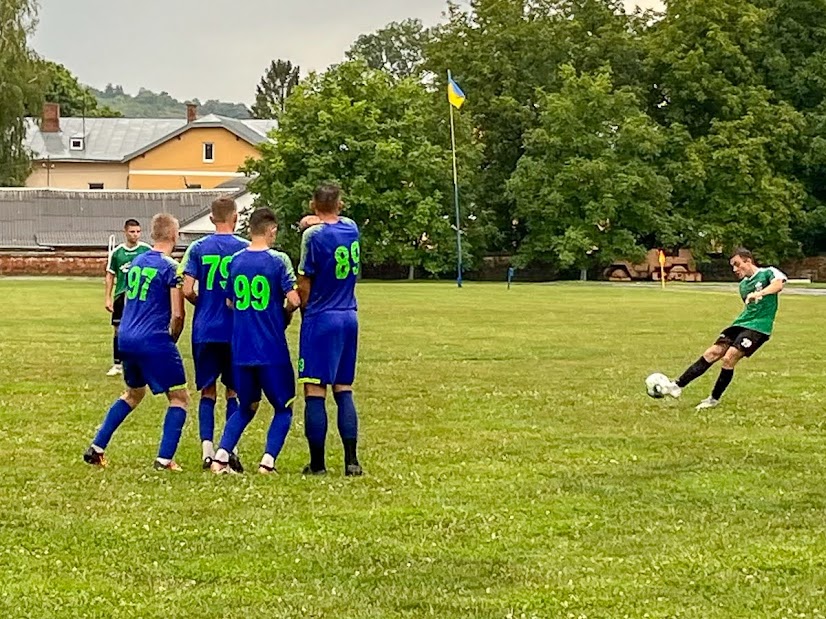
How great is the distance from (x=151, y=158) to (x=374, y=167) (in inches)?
1437

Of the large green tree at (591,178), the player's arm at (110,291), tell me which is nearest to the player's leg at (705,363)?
the player's arm at (110,291)

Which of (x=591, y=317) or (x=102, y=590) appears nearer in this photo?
(x=102, y=590)

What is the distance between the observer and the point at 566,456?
1098cm

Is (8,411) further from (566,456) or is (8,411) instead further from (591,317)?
(591,317)

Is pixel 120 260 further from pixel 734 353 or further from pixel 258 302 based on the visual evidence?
pixel 734 353

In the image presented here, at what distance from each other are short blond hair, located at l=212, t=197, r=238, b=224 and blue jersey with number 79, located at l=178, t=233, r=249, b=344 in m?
0.13

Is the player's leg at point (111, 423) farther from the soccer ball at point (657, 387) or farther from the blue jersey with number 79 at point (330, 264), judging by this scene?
the soccer ball at point (657, 387)

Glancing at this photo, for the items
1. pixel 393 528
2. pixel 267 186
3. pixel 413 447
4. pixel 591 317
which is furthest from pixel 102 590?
pixel 267 186

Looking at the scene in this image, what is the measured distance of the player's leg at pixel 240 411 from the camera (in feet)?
32.1

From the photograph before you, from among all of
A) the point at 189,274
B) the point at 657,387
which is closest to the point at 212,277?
the point at 189,274

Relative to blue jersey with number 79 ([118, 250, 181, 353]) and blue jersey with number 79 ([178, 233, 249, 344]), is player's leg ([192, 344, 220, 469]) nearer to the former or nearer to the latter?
blue jersey with number 79 ([178, 233, 249, 344])

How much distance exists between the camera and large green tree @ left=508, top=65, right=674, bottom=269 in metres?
70.2

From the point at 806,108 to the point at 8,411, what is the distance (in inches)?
2666

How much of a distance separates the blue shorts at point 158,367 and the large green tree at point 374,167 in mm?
58323
